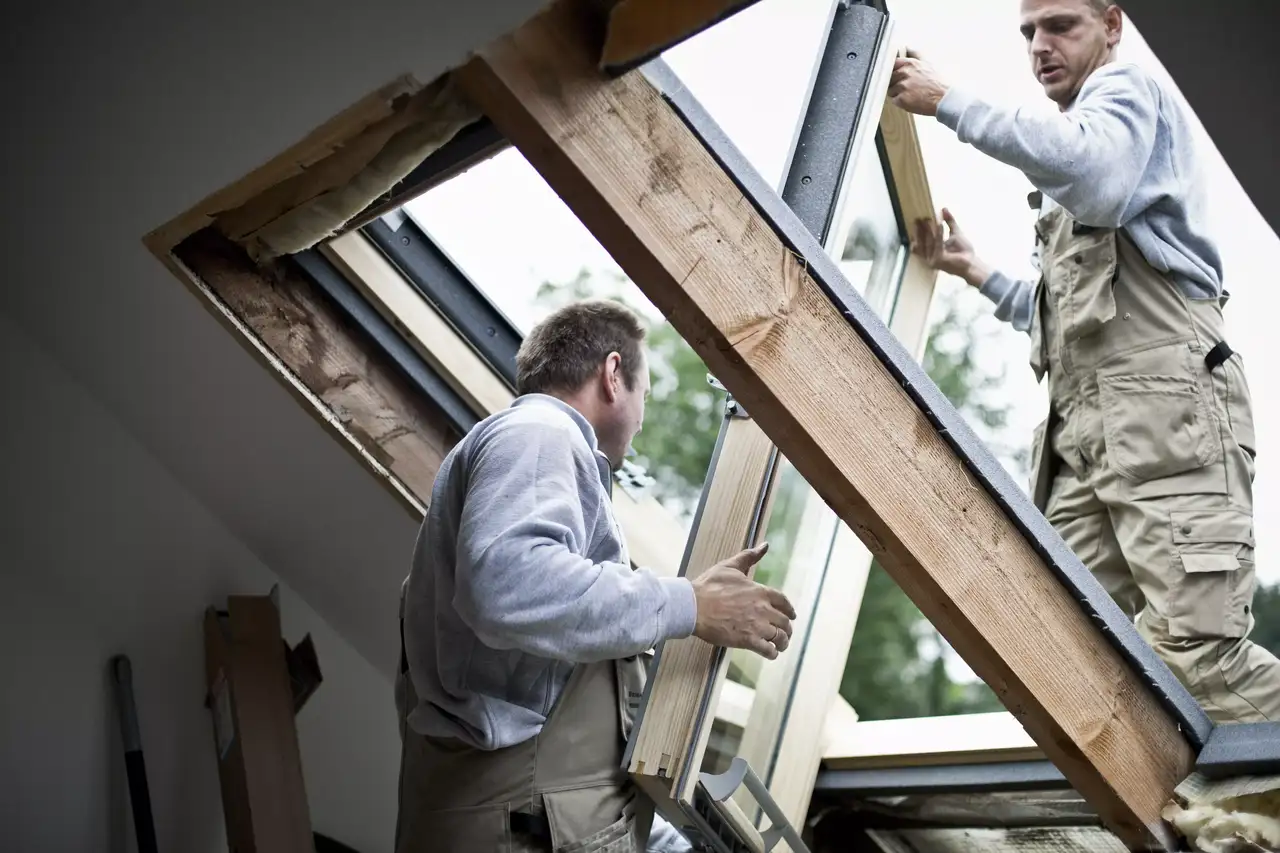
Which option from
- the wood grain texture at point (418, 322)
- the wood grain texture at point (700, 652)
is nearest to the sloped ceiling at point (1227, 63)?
the wood grain texture at point (700, 652)

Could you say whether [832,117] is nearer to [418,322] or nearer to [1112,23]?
[1112,23]

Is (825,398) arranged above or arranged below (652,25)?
below

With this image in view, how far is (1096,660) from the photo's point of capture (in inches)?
59.7

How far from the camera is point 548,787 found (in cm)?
150

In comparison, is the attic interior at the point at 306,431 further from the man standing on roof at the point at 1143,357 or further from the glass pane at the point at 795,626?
the man standing on roof at the point at 1143,357

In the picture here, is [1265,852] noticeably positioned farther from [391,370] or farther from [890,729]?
[391,370]

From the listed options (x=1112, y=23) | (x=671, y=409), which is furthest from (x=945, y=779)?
(x=671, y=409)

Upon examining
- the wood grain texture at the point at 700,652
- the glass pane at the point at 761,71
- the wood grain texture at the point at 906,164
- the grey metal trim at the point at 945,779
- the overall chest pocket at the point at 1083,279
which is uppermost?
the glass pane at the point at 761,71

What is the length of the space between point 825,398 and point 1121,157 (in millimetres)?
565

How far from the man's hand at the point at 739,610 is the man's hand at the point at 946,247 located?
0.83m

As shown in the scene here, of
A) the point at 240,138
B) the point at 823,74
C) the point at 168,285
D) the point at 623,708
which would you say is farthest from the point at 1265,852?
the point at 168,285

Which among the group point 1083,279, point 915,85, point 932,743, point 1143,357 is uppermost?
point 915,85

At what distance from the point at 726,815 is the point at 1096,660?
525mm

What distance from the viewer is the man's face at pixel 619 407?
173cm
